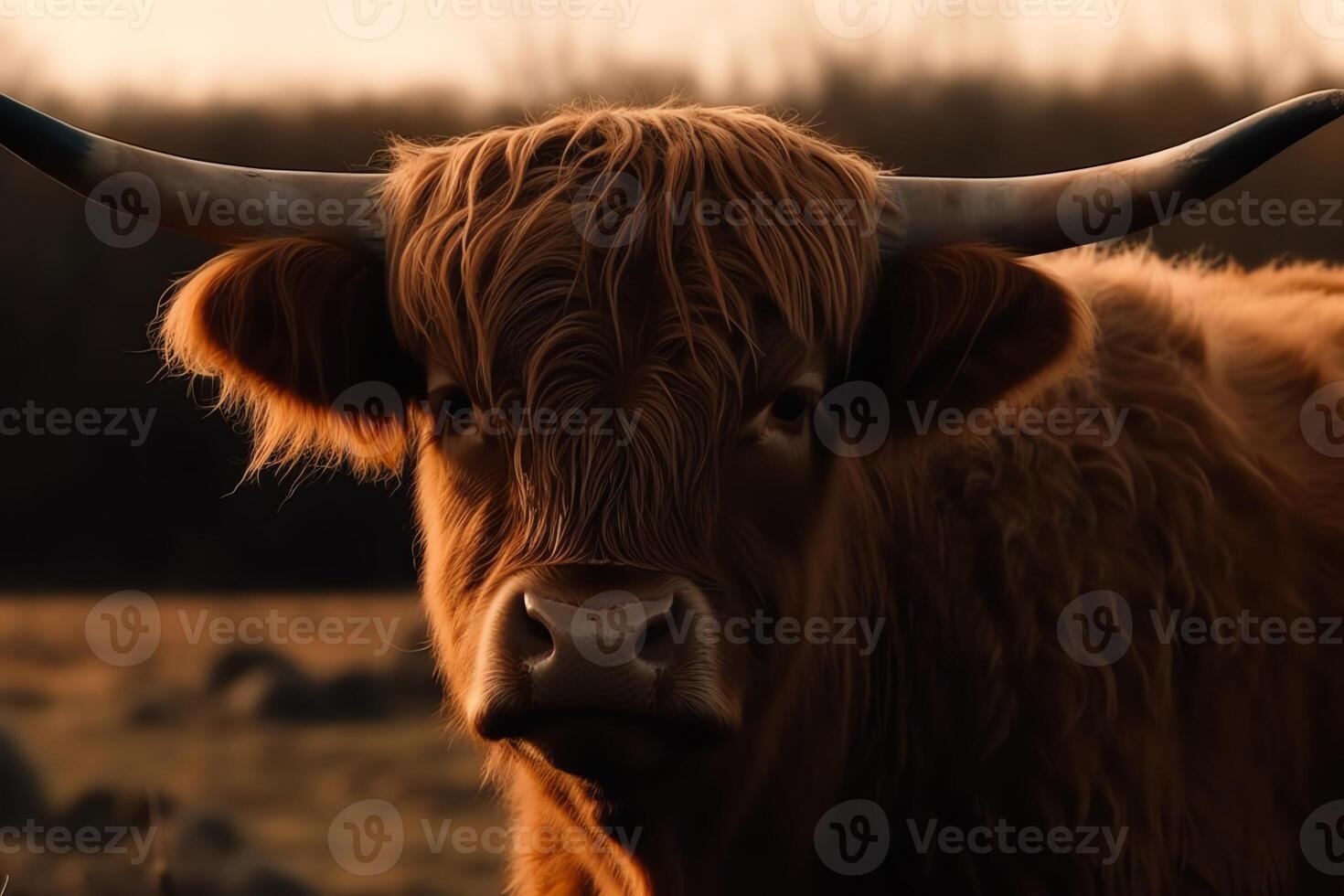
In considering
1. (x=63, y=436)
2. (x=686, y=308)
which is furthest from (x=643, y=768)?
(x=63, y=436)

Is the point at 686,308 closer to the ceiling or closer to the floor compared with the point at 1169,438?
closer to the ceiling

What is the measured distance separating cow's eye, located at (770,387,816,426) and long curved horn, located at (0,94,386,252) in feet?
2.89

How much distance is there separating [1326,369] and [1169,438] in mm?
615

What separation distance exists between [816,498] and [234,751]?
21.0 ft

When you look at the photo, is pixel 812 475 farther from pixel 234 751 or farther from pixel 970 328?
pixel 234 751

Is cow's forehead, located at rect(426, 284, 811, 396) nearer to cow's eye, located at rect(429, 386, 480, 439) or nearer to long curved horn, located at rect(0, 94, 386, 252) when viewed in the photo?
cow's eye, located at rect(429, 386, 480, 439)

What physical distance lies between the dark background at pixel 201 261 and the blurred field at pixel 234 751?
312 millimetres

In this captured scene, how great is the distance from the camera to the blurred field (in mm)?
6793

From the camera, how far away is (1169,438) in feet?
10.8

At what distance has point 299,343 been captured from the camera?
3068mm

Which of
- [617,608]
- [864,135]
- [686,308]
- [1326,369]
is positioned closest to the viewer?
[617,608]

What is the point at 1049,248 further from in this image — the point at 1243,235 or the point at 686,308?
the point at 1243,235

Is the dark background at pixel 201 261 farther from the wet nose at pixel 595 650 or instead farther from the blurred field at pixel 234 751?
the wet nose at pixel 595 650

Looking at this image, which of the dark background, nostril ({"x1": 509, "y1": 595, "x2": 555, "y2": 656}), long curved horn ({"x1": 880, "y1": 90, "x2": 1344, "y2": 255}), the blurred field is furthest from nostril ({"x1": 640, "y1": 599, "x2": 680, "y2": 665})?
the dark background
